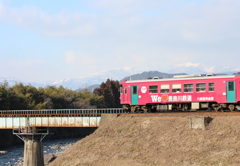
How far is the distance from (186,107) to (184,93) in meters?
2.04

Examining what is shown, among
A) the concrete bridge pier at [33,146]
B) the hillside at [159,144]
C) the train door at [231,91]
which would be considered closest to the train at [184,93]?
the train door at [231,91]

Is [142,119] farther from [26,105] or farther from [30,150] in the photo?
[26,105]

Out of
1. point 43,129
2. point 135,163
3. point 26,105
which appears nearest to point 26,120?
point 43,129

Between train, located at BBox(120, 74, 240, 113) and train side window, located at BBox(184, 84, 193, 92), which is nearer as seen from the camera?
train, located at BBox(120, 74, 240, 113)

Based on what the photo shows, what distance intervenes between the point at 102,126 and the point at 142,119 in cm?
442

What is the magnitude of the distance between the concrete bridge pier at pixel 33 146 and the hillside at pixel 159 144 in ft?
59.3

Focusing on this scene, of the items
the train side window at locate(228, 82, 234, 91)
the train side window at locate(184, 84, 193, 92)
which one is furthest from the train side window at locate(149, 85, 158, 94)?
the train side window at locate(228, 82, 234, 91)

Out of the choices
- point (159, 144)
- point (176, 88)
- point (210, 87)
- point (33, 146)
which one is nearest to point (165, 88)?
point (176, 88)

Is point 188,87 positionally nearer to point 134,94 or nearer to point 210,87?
point 210,87

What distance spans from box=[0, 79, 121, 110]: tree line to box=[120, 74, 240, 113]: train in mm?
58022

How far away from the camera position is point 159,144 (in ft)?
A: 102

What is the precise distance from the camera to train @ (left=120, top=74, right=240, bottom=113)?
41125 millimetres

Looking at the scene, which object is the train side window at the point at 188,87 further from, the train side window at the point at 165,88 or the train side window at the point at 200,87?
the train side window at the point at 165,88

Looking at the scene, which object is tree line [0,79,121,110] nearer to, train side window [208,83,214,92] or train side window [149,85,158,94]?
train side window [149,85,158,94]
